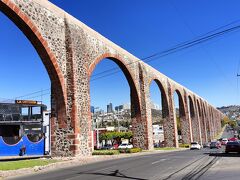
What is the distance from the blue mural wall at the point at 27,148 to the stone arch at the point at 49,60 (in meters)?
12.1

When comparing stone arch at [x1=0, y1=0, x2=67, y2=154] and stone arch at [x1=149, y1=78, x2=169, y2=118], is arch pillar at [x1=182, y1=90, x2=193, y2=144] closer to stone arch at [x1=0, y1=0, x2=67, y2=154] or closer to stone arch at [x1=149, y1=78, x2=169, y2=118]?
stone arch at [x1=149, y1=78, x2=169, y2=118]

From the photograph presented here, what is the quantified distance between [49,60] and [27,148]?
15.3 metres

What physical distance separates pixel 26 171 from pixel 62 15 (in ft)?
36.7

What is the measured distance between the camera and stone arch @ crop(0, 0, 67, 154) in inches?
690

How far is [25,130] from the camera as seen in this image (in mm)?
41469

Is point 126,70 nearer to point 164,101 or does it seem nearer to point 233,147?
point 233,147

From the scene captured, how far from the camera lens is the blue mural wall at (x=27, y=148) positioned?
31203 millimetres

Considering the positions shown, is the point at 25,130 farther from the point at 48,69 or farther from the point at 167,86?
the point at 48,69

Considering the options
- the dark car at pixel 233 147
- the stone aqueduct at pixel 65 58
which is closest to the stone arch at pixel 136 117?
the stone aqueduct at pixel 65 58

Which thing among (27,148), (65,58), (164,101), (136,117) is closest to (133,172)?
(65,58)

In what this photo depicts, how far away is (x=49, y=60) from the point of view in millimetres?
19891

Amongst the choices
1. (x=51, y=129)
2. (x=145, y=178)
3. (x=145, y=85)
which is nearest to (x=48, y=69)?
(x=51, y=129)

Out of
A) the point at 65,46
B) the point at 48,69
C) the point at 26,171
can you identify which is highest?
the point at 65,46

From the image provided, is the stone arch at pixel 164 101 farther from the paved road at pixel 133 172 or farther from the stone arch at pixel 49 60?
the paved road at pixel 133 172
